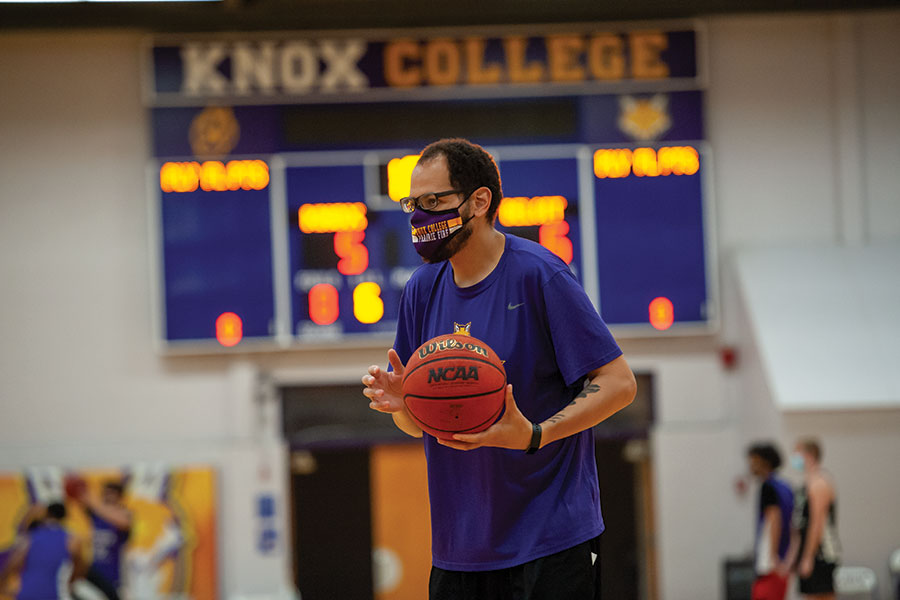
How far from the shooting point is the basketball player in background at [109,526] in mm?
8445

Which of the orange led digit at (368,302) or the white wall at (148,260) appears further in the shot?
the white wall at (148,260)

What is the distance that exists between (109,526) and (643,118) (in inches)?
217

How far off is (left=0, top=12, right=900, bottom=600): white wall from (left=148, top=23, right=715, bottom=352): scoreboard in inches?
20.3

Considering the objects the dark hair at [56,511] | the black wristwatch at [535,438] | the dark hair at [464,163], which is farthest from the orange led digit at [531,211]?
the black wristwatch at [535,438]

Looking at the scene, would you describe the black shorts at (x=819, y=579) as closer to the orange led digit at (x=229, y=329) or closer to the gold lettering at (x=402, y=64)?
the orange led digit at (x=229, y=329)

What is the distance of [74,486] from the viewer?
337 inches

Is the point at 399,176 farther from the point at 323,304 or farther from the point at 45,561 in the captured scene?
the point at 45,561

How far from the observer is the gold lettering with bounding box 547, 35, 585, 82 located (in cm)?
880

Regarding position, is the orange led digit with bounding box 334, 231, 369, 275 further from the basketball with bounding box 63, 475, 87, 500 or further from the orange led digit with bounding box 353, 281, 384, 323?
the basketball with bounding box 63, 475, 87, 500

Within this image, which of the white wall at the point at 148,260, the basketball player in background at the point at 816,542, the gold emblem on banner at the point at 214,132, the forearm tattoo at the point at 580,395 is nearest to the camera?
the forearm tattoo at the point at 580,395

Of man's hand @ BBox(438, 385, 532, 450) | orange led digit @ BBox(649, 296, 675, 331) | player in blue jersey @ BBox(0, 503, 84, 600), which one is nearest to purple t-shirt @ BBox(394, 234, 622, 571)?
man's hand @ BBox(438, 385, 532, 450)

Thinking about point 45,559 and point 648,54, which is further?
point 648,54

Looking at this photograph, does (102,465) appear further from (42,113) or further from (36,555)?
(42,113)

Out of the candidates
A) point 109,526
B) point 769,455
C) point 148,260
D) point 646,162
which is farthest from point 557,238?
point 109,526
